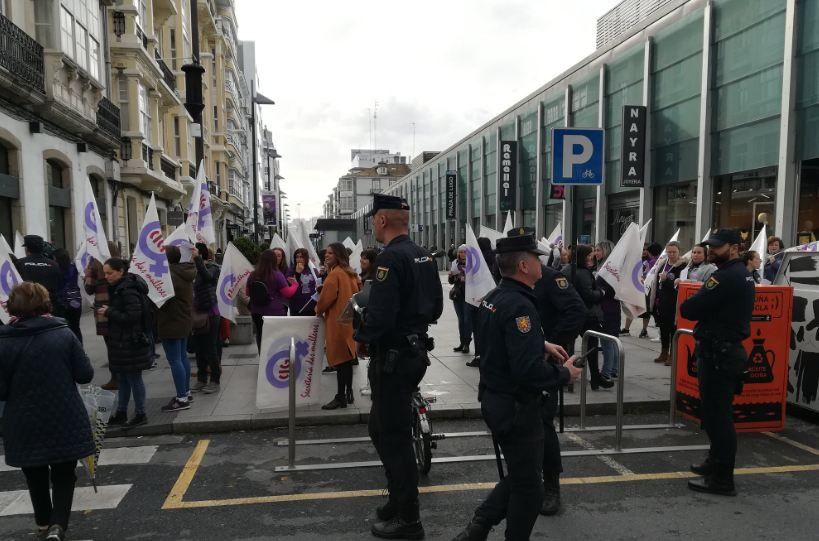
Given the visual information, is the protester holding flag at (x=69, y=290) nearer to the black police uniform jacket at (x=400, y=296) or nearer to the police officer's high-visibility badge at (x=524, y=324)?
the black police uniform jacket at (x=400, y=296)

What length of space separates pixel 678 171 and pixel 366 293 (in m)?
15.9

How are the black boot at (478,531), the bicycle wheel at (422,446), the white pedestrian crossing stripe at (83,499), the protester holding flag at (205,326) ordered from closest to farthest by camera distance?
the black boot at (478,531) → the white pedestrian crossing stripe at (83,499) → the bicycle wheel at (422,446) → the protester holding flag at (205,326)

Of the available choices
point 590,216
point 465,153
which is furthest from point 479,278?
point 465,153

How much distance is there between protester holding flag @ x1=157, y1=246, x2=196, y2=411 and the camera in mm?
6285

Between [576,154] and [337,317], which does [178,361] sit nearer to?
[337,317]

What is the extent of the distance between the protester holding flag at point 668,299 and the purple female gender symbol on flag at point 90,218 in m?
8.02

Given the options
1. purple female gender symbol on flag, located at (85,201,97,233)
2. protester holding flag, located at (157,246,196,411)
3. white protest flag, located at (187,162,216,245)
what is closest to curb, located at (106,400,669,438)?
protester holding flag, located at (157,246,196,411)

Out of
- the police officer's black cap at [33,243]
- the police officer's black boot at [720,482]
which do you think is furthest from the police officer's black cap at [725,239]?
the police officer's black cap at [33,243]

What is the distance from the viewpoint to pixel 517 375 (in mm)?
2875

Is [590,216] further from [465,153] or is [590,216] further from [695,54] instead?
[465,153]

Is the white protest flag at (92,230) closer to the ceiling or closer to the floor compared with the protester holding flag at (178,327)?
closer to the ceiling

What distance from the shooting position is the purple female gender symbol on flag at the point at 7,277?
5.73 metres

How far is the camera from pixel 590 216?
23031 millimetres

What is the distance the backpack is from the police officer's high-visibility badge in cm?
523
